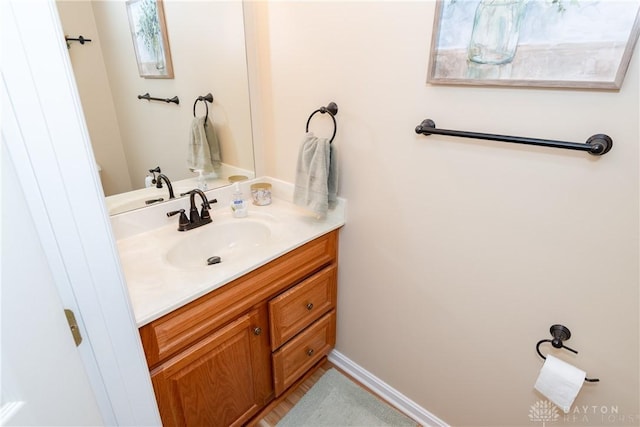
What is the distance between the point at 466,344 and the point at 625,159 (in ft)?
2.70

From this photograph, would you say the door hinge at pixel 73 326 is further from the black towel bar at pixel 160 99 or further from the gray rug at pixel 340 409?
the gray rug at pixel 340 409

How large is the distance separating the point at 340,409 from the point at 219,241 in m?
1.01

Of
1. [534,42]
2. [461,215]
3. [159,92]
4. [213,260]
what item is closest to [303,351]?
[213,260]

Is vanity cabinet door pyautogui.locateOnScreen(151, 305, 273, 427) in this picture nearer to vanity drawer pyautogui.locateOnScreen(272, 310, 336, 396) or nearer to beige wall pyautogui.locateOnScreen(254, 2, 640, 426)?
vanity drawer pyautogui.locateOnScreen(272, 310, 336, 396)

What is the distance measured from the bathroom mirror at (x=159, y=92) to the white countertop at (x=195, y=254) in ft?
0.33

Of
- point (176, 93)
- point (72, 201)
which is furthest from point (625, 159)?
point (176, 93)

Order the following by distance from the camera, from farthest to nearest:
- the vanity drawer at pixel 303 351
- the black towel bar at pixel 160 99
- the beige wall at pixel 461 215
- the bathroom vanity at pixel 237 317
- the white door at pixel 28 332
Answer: the vanity drawer at pixel 303 351 < the black towel bar at pixel 160 99 < the bathroom vanity at pixel 237 317 < the beige wall at pixel 461 215 < the white door at pixel 28 332

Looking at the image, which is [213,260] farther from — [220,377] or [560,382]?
[560,382]

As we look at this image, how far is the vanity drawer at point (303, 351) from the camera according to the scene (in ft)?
4.74

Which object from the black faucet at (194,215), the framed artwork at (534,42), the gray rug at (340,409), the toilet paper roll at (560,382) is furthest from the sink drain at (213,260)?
the toilet paper roll at (560,382)

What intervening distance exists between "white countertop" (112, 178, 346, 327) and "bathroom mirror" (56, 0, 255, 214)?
0.10 meters

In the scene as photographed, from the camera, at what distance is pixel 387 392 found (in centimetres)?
161

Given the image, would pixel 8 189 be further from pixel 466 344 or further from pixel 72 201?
pixel 466 344

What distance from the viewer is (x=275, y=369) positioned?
1.42 meters
